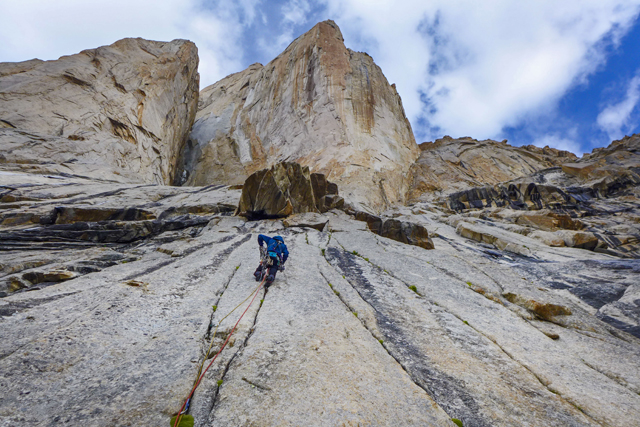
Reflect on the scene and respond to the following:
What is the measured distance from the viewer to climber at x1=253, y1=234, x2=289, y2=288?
10.0 m

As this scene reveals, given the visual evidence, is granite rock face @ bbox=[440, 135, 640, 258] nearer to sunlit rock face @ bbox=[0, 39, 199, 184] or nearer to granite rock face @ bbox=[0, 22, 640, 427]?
granite rock face @ bbox=[0, 22, 640, 427]

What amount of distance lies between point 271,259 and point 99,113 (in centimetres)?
4451

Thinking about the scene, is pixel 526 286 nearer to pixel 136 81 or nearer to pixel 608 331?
pixel 608 331

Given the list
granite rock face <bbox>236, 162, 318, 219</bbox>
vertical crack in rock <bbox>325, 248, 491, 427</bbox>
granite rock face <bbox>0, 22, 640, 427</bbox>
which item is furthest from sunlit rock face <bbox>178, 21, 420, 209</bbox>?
vertical crack in rock <bbox>325, 248, 491, 427</bbox>

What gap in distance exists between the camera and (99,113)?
3897cm

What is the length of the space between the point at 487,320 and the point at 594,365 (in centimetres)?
249

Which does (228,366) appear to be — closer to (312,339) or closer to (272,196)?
(312,339)

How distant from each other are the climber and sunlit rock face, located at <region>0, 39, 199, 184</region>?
A: 1251 inches

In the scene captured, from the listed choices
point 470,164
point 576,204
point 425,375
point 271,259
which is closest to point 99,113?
point 271,259

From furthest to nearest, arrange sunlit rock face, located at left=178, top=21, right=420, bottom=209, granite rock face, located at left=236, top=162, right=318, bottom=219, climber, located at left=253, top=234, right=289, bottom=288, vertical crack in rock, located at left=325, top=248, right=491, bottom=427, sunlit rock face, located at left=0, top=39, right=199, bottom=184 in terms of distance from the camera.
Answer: sunlit rock face, located at left=178, top=21, right=420, bottom=209, sunlit rock face, located at left=0, top=39, right=199, bottom=184, granite rock face, located at left=236, top=162, right=318, bottom=219, climber, located at left=253, top=234, right=289, bottom=288, vertical crack in rock, located at left=325, top=248, right=491, bottom=427

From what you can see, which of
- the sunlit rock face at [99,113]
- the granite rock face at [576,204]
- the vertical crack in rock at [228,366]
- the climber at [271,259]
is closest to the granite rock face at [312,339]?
the vertical crack in rock at [228,366]

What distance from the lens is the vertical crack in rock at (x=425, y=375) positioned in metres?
4.80

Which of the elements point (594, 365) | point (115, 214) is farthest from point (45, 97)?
point (594, 365)

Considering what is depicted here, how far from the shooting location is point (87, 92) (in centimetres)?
4050
